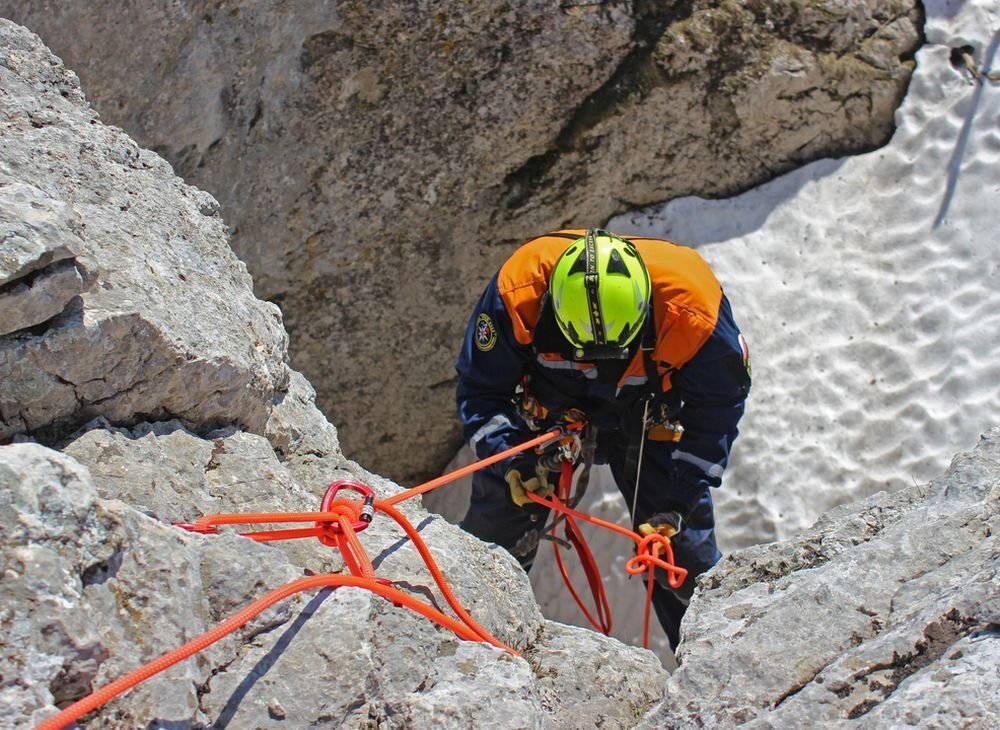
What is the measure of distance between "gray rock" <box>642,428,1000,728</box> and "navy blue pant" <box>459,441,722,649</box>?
2.04 metres

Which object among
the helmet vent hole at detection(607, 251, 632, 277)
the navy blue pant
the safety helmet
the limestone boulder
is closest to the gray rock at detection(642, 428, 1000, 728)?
the limestone boulder

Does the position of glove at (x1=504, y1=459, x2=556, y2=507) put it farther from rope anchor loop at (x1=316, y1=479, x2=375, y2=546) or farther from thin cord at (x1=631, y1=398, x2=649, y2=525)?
rope anchor loop at (x1=316, y1=479, x2=375, y2=546)

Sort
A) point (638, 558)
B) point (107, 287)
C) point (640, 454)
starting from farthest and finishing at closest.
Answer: point (640, 454) < point (638, 558) < point (107, 287)

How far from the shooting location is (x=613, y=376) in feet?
16.5

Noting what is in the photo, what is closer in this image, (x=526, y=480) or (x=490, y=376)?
(x=490, y=376)

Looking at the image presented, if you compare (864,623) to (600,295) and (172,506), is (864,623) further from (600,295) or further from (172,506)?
(600,295)

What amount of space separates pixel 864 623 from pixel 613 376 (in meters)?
2.57

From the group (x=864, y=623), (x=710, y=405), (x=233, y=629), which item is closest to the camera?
(x=233, y=629)

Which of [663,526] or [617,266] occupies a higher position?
[617,266]

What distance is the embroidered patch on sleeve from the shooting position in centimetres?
499

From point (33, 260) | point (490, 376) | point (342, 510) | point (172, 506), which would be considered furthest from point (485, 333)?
point (33, 260)

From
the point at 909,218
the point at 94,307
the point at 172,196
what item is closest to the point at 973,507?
the point at 94,307

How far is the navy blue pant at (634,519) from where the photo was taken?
5375 millimetres

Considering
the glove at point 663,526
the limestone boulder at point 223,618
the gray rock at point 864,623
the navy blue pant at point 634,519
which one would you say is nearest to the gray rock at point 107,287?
the limestone boulder at point 223,618
